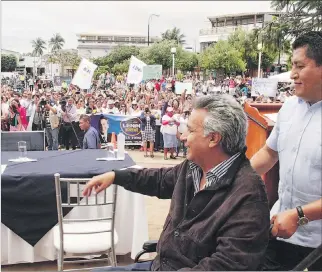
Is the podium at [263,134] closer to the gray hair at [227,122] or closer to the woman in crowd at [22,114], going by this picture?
the gray hair at [227,122]

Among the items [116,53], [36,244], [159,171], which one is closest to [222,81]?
[116,53]

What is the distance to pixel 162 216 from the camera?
5227mm

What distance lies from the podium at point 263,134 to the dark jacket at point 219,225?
78cm

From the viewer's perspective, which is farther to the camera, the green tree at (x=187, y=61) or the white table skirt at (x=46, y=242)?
the green tree at (x=187, y=61)

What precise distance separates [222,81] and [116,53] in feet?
14.9

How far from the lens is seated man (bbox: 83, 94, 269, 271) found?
4.74 ft

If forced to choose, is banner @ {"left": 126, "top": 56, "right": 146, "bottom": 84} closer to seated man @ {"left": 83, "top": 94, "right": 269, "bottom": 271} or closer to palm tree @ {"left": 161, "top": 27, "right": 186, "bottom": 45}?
palm tree @ {"left": 161, "top": 27, "right": 186, "bottom": 45}

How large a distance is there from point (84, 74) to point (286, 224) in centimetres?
1050

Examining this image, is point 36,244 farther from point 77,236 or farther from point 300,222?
point 300,222

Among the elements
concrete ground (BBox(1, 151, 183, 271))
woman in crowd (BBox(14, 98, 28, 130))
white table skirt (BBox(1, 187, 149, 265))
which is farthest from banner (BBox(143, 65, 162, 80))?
white table skirt (BBox(1, 187, 149, 265))

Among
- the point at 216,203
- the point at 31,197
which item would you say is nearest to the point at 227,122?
the point at 216,203

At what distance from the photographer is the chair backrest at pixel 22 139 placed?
16.5 feet

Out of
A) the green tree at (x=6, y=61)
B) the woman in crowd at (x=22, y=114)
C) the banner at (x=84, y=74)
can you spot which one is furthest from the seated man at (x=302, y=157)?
the banner at (x=84, y=74)

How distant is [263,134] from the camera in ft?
8.55
